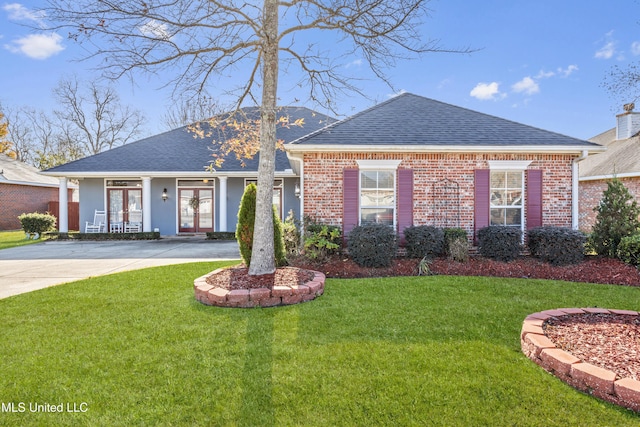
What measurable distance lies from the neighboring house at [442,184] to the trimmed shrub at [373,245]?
121cm

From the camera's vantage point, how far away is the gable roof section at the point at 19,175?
66.7 ft

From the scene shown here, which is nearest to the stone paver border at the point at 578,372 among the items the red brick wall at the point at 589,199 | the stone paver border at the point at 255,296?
the stone paver border at the point at 255,296

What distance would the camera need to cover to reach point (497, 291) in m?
5.57

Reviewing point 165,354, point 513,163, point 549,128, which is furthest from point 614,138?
point 165,354

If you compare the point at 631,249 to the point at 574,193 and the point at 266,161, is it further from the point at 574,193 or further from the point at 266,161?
the point at 266,161

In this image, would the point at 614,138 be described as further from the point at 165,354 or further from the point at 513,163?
the point at 165,354

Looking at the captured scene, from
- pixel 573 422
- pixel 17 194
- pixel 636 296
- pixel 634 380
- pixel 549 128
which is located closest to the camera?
pixel 573 422

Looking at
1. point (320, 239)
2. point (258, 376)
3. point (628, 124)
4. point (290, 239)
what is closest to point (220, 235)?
point (290, 239)

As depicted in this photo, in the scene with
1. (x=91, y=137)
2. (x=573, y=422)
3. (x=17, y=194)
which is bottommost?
(x=573, y=422)

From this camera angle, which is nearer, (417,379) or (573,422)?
(573,422)

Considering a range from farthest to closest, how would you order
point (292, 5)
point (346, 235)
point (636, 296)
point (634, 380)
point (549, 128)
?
point (549, 128)
point (346, 235)
point (292, 5)
point (636, 296)
point (634, 380)

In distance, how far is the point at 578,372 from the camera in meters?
2.66

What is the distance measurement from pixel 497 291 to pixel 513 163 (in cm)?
434

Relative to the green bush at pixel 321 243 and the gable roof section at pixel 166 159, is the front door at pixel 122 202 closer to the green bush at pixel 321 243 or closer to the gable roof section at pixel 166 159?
the gable roof section at pixel 166 159
